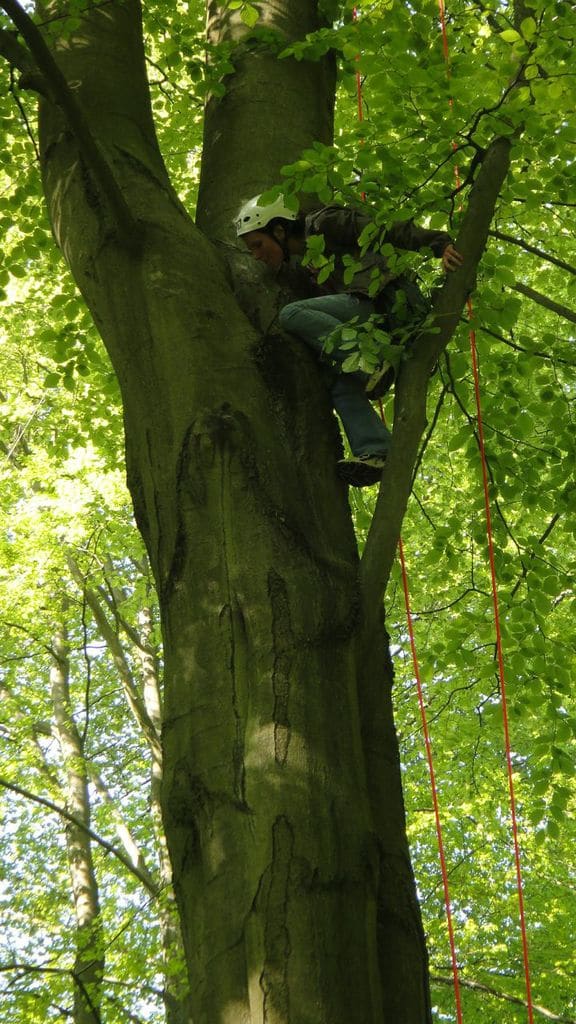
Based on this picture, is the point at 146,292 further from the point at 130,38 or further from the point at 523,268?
the point at 523,268

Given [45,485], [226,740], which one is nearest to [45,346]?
[45,485]

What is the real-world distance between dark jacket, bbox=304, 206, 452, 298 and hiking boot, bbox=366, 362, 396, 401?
0.96ft

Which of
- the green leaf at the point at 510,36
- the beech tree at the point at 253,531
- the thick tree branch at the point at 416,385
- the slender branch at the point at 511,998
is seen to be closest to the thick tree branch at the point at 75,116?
the beech tree at the point at 253,531

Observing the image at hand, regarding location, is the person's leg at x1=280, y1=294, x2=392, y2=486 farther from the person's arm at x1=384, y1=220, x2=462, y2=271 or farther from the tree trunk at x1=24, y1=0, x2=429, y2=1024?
the person's arm at x1=384, y1=220, x2=462, y2=271

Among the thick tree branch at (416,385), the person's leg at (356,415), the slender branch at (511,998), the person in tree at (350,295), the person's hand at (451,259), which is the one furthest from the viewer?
the slender branch at (511,998)

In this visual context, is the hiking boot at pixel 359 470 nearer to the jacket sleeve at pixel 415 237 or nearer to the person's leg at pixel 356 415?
the person's leg at pixel 356 415

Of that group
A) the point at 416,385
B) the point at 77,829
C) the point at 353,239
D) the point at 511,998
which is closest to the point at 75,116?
the point at 353,239

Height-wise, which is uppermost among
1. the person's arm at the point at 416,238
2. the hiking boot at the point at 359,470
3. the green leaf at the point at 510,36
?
the green leaf at the point at 510,36

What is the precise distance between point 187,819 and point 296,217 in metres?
2.20

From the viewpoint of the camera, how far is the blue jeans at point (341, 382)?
10.1 feet

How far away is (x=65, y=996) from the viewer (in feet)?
26.2

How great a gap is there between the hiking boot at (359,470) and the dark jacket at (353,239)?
677 millimetres

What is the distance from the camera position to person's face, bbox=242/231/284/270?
3316 millimetres

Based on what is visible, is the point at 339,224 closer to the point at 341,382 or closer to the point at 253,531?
the point at 341,382
